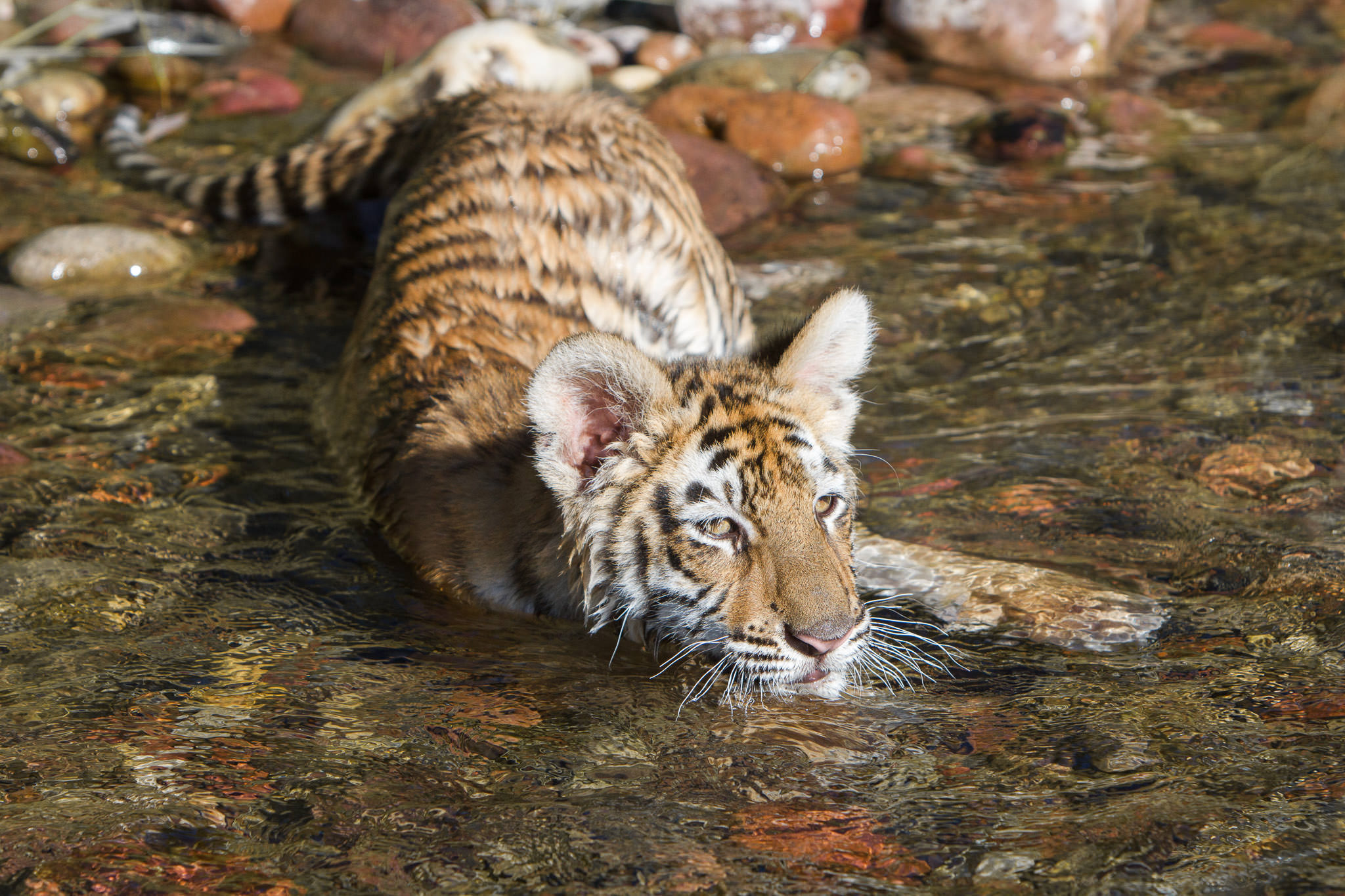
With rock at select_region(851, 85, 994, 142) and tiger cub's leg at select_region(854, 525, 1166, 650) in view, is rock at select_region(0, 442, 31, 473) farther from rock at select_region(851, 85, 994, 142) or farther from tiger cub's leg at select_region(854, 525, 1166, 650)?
rock at select_region(851, 85, 994, 142)

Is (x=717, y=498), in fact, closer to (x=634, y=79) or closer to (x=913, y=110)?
(x=913, y=110)

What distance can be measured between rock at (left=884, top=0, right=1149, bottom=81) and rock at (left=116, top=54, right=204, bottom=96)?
17.1 ft

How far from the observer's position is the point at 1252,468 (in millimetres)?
4449

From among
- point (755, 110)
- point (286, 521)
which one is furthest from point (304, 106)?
point (286, 521)

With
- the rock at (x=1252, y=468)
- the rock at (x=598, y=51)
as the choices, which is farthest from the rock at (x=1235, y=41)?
the rock at (x=1252, y=468)

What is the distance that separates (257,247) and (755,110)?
2.98 meters

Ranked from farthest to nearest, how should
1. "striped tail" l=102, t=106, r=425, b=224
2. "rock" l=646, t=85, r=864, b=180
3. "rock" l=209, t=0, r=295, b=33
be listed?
"rock" l=209, t=0, r=295, b=33 → "rock" l=646, t=85, r=864, b=180 → "striped tail" l=102, t=106, r=425, b=224

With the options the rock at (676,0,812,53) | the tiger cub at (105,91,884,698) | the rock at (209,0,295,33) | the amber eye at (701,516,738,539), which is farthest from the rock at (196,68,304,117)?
the amber eye at (701,516,738,539)

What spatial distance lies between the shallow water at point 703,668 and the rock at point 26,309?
91mm

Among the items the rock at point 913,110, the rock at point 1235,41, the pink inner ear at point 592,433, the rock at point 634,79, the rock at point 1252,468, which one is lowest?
the rock at point 634,79

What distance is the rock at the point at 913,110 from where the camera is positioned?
27.4 feet

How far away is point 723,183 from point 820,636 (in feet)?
14.5

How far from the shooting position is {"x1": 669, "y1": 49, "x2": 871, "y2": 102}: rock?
27.6 feet

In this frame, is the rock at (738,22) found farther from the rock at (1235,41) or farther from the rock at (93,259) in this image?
the rock at (93,259)
